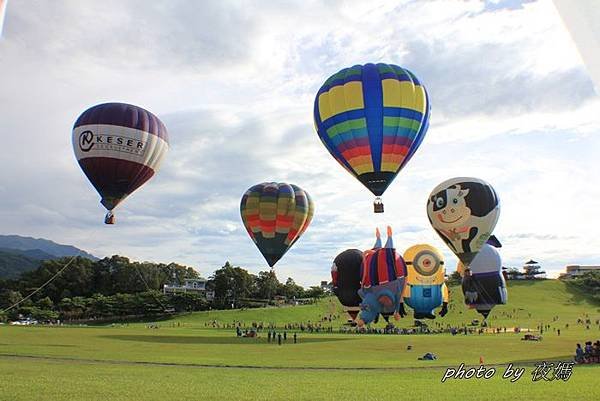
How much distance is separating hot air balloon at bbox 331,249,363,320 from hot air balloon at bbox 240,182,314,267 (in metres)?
5.71

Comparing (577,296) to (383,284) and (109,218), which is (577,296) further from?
(109,218)

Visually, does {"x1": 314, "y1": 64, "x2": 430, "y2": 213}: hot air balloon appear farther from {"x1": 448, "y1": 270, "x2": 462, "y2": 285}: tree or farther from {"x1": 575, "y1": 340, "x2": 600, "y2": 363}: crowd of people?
{"x1": 448, "y1": 270, "x2": 462, "y2": 285}: tree

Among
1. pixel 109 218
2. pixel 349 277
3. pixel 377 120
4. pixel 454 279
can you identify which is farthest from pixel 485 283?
pixel 454 279

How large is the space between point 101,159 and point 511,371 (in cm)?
2548

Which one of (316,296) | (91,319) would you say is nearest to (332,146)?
(91,319)

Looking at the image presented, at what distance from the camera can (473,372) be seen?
72.8 ft

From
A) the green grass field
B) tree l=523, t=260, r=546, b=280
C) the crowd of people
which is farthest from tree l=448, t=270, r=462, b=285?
the crowd of people

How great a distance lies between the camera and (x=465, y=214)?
46781 mm

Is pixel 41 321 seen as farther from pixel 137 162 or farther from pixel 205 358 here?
pixel 205 358

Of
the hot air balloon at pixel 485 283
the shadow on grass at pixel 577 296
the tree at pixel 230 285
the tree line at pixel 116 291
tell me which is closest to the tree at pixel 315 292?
the tree line at pixel 116 291

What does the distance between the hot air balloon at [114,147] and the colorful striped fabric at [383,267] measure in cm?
2397

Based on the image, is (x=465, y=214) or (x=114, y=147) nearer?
(x=114, y=147)

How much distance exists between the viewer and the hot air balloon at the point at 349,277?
5294 centimetres

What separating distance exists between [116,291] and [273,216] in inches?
3153
